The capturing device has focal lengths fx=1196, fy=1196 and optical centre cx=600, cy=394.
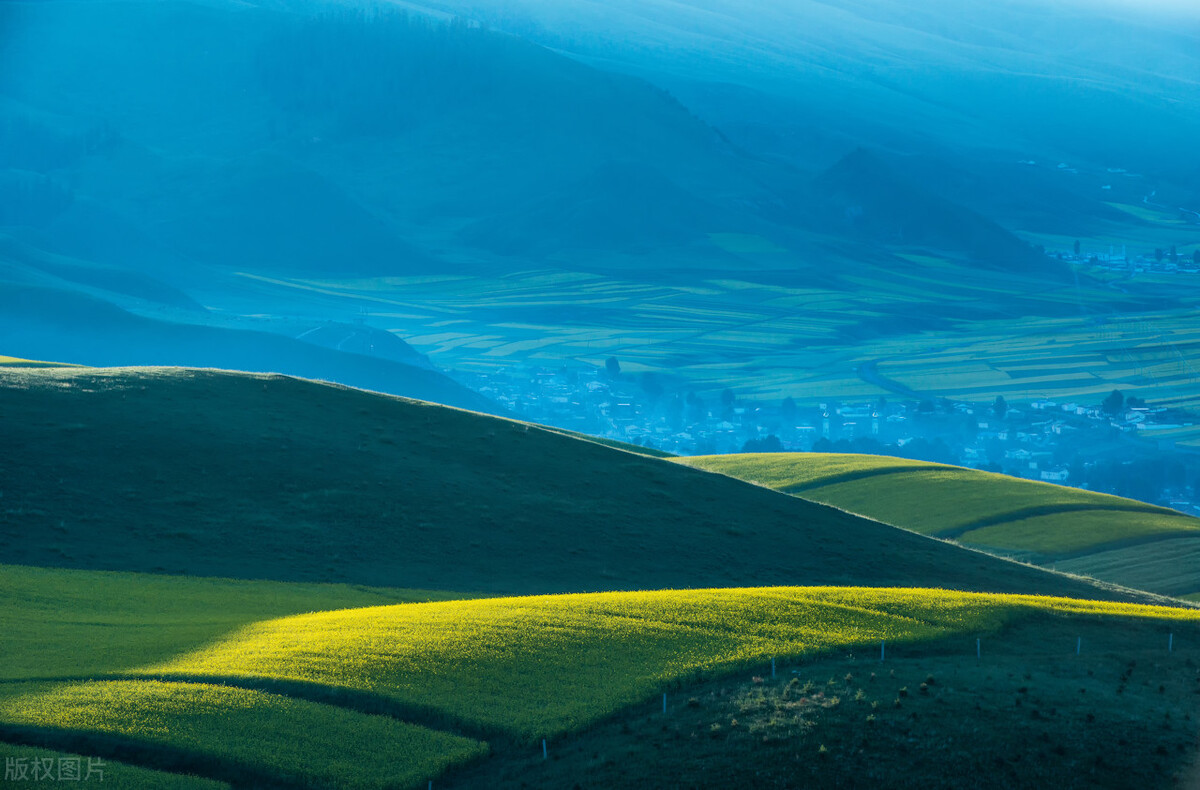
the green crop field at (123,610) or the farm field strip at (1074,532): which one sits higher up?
the farm field strip at (1074,532)

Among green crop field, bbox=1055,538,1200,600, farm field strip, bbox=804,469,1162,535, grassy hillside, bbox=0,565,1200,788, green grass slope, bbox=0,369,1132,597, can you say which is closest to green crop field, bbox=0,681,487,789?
grassy hillside, bbox=0,565,1200,788

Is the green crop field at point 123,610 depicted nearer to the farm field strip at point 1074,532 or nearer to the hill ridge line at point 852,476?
the farm field strip at point 1074,532

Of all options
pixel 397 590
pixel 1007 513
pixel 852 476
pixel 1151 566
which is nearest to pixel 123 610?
pixel 397 590

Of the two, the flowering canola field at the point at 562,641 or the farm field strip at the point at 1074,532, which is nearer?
the flowering canola field at the point at 562,641

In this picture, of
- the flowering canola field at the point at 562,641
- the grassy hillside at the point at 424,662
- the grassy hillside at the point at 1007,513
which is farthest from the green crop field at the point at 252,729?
the grassy hillside at the point at 1007,513

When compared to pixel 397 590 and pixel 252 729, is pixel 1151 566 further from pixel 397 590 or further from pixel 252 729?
pixel 252 729

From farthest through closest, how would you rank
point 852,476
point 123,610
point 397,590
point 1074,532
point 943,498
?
point 852,476
point 943,498
point 1074,532
point 397,590
point 123,610

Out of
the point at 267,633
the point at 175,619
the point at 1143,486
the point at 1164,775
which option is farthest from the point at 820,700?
the point at 1143,486
